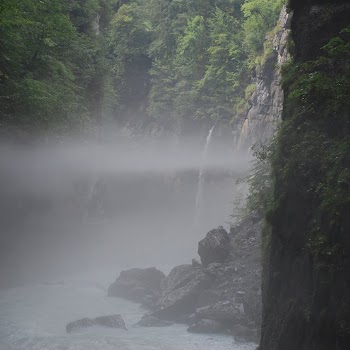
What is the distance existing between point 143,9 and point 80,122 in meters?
29.6

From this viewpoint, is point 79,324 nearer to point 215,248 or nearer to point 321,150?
point 215,248

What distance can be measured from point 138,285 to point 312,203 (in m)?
19.8

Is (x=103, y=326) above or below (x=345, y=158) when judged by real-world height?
below

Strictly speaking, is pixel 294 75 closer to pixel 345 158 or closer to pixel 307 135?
pixel 307 135

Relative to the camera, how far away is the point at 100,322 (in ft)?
70.5

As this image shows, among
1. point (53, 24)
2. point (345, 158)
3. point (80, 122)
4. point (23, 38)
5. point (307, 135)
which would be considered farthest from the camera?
point (80, 122)

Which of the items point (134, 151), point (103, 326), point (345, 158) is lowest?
point (103, 326)

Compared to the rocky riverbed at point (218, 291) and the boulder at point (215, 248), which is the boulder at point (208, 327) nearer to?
the rocky riverbed at point (218, 291)

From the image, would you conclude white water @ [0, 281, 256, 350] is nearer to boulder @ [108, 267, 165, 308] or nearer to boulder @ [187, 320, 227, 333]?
boulder @ [187, 320, 227, 333]

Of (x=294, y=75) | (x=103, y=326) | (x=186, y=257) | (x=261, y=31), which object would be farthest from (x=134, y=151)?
(x=294, y=75)

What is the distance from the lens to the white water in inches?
734

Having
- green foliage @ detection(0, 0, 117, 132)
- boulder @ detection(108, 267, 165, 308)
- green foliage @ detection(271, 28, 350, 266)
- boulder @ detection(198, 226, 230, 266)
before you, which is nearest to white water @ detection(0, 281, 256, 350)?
boulder @ detection(108, 267, 165, 308)

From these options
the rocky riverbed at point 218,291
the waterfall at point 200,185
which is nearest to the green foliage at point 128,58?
the waterfall at point 200,185

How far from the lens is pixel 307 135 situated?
32.8 feet
